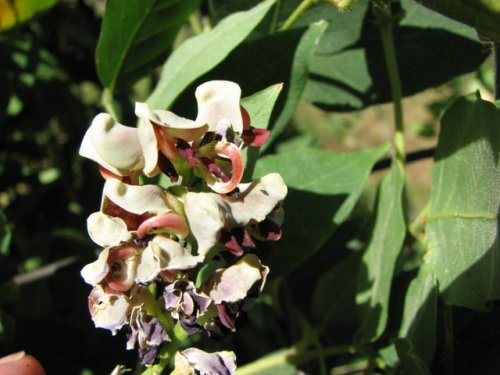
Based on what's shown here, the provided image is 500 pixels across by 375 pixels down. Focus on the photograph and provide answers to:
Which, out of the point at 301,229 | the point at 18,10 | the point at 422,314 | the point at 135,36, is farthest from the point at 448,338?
the point at 18,10

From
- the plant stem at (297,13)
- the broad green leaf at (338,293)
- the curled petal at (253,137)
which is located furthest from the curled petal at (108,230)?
the broad green leaf at (338,293)

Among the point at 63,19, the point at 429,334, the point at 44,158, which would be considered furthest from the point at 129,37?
the point at 44,158

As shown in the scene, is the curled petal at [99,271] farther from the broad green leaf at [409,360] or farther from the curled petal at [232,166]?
the broad green leaf at [409,360]

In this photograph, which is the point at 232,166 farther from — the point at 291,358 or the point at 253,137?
the point at 291,358

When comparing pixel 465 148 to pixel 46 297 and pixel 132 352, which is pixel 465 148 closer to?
pixel 132 352

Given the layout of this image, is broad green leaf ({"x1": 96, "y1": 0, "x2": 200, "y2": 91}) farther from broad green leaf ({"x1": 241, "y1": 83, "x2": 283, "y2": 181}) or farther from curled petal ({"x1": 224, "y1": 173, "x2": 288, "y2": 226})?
curled petal ({"x1": 224, "y1": 173, "x2": 288, "y2": 226})

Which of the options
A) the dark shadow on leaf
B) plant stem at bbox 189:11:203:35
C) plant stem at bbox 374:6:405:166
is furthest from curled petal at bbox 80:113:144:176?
plant stem at bbox 189:11:203:35
